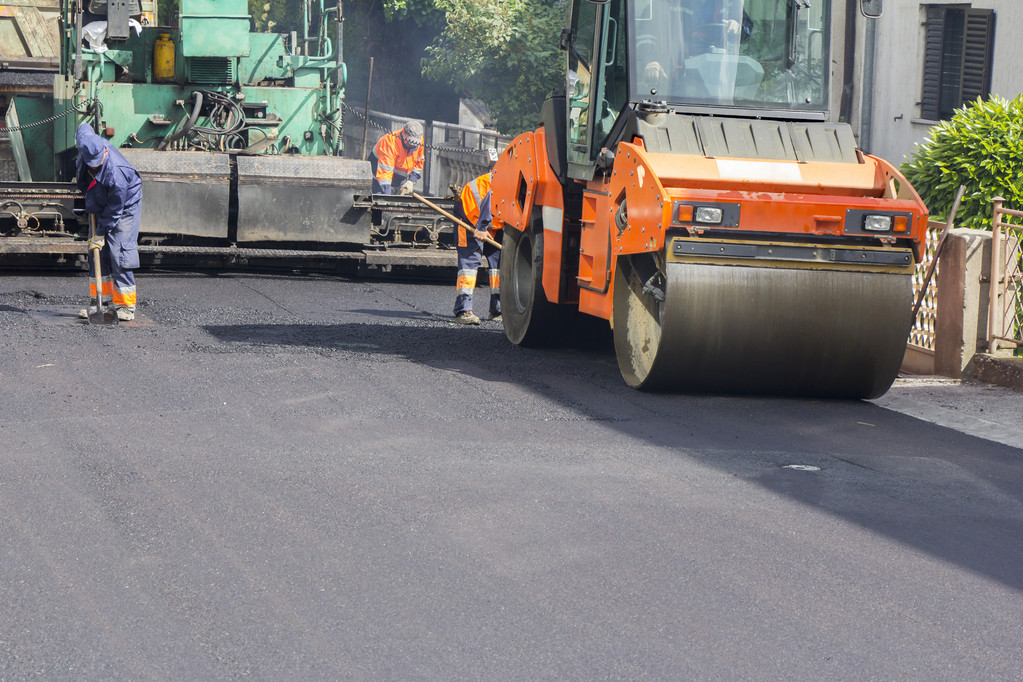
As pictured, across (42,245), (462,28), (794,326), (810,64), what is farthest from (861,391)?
(462,28)

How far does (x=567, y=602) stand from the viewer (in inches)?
176

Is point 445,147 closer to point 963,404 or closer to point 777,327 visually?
point 963,404

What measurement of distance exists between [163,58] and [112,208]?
3.85 meters

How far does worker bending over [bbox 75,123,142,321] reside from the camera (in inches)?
411

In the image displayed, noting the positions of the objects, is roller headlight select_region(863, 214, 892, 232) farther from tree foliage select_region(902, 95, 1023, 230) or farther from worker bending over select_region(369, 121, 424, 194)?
worker bending over select_region(369, 121, 424, 194)

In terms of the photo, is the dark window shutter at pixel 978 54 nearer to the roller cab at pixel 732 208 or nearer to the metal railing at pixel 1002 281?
the metal railing at pixel 1002 281

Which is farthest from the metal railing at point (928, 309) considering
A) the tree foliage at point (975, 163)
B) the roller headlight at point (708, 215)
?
the roller headlight at point (708, 215)

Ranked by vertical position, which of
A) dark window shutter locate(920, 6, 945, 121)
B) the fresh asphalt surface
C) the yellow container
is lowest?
the fresh asphalt surface

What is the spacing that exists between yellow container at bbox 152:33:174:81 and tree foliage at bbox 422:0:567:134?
25.6ft

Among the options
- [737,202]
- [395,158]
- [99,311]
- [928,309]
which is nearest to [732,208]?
[737,202]

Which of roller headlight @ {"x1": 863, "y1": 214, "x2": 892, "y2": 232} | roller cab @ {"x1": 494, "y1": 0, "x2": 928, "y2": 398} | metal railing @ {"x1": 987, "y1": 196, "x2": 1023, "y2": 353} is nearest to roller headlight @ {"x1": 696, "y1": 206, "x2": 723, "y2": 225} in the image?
roller cab @ {"x1": 494, "y1": 0, "x2": 928, "y2": 398}

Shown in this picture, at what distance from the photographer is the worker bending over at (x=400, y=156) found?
18.7m

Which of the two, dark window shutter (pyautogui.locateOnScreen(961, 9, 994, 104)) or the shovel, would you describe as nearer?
the shovel

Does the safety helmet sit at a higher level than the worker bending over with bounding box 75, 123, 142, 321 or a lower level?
higher
